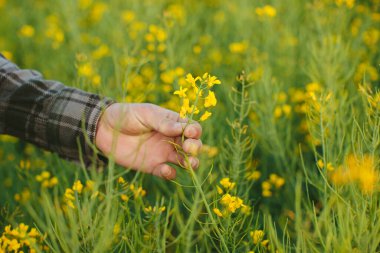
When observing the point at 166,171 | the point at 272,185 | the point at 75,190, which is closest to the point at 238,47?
the point at 272,185

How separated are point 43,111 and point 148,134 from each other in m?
0.36

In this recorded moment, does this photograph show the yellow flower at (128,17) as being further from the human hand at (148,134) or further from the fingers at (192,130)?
the fingers at (192,130)

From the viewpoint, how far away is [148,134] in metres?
1.35

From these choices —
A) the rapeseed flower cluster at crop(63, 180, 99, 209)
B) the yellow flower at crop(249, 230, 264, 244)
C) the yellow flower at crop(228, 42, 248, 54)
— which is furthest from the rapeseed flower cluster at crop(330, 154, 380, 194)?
the yellow flower at crop(228, 42, 248, 54)

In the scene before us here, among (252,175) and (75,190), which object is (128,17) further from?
(75,190)

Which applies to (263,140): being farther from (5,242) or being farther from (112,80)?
(5,242)

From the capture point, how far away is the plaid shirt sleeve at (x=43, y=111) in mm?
1442

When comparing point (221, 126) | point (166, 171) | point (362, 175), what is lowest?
point (221, 126)

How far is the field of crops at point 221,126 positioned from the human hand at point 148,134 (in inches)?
2.9

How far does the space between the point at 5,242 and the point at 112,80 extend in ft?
3.99

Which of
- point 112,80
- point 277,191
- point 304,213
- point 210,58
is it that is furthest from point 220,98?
point 304,213

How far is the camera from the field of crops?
113 centimetres

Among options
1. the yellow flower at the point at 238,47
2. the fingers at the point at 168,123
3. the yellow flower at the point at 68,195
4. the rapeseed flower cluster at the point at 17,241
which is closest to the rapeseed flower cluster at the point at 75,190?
the yellow flower at the point at 68,195

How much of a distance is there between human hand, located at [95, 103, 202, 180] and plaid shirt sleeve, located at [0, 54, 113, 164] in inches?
3.7
